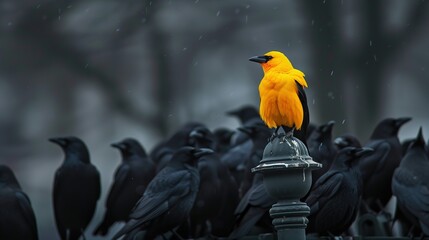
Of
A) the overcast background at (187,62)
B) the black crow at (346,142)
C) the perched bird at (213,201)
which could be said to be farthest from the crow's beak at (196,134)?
the overcast background at (187,62)

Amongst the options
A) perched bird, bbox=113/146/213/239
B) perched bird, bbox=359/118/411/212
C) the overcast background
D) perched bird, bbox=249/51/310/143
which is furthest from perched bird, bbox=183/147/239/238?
the overcast background

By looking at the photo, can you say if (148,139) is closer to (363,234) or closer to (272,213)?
(363,234)

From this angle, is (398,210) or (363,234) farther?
(398,210)

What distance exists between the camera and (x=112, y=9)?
1883cm

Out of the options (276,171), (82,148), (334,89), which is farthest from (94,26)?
(276,171)

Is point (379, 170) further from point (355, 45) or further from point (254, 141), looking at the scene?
point (355, 45)

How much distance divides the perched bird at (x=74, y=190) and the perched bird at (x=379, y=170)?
9.13 feet

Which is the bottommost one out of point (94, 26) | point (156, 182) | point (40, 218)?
point (40, 218)

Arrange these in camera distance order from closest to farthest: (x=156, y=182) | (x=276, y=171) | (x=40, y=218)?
(x=276, y=171), (x=156, y=182), (x=40, y=218)

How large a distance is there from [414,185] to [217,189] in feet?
6.49

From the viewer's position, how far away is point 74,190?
12.1 metres

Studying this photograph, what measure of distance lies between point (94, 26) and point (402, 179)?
8679 mm

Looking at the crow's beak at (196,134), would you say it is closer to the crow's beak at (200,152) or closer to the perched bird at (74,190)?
the perched bird at (74,190)

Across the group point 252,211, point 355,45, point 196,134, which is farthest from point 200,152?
point 355,45
